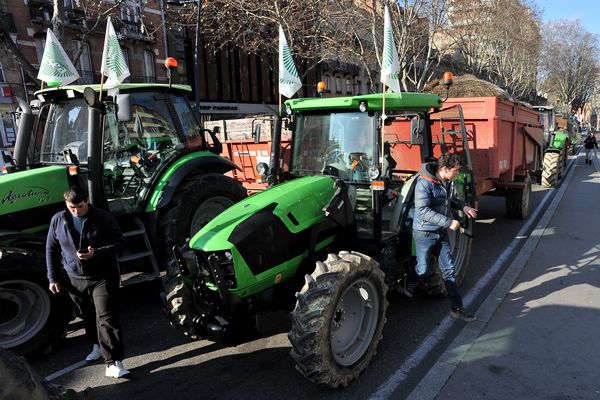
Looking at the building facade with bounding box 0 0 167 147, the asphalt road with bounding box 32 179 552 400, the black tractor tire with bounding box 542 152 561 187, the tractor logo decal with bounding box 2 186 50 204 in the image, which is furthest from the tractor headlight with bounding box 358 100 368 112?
the building facade with bounding box 0 0 167 147

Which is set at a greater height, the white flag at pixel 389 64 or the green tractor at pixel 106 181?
the white flag at pixel 389 64

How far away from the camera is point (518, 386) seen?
3377 millimetres

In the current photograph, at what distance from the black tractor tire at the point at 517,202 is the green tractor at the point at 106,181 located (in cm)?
588

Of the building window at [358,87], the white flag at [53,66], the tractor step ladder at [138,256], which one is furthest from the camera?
the building window at [358,87]

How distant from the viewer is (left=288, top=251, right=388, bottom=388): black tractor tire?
121 inches

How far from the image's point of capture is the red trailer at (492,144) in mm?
6875

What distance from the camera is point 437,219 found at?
412cm

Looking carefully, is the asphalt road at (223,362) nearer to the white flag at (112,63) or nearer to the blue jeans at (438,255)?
the blue jeans at (438,255)

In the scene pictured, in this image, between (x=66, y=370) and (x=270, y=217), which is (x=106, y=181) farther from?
(x=270, y=217)

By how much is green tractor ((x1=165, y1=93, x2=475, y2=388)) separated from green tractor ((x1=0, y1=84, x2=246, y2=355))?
52.2 inches

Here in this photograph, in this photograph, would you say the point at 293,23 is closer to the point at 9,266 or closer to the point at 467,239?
the point at 467,239

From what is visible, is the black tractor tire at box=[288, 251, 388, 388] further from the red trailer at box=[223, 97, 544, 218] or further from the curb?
the red trailer at box=[223, 97, 544, 218]

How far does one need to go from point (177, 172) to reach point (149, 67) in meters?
22.8

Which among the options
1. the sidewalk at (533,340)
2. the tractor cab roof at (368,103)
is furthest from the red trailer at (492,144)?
the sidewalk at (533,340)
